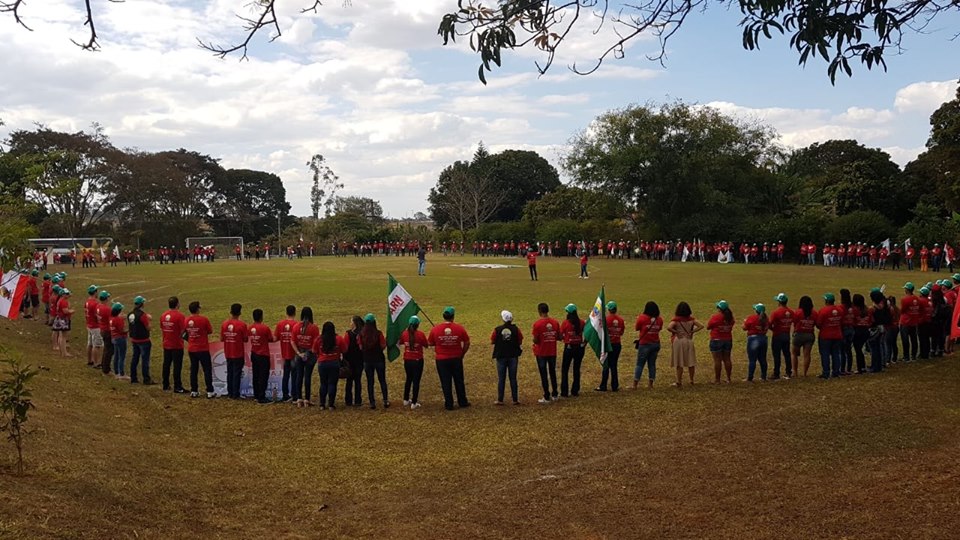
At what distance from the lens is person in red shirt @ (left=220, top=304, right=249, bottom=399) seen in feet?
41.5

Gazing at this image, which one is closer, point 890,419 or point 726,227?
point 890,419

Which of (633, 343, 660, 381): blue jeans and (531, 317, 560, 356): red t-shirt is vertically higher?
(531, 317, 560, 356): red t-shirt

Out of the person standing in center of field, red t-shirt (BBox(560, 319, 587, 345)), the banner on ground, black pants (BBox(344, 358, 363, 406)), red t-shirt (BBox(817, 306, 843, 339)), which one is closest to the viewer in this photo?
the person standing in center of field

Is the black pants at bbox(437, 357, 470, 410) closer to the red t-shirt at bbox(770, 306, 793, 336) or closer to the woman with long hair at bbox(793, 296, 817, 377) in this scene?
the red t-shirt at bbox(770, 306, 793, 336)

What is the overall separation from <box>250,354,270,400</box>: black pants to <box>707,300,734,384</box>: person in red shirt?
7559mm

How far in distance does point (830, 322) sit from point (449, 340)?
22.5 ft

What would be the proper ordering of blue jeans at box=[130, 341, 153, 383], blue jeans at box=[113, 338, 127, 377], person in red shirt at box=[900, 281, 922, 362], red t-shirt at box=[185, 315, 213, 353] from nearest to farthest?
red t-shirt at box=[185, 315, 213, 353] < blue jeans at box=[130, 341, 153, 383] < blue jeans at box=[113, 338, 127, 377] < person in red shirt at box=[900, 281, 922, 362]

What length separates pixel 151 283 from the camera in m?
37.2

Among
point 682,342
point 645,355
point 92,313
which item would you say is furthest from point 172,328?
point 682,342

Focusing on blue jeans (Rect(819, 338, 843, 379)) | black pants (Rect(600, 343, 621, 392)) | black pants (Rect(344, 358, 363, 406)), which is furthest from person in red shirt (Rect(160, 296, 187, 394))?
blue jeans (Rect(819, 338, 843, 379))

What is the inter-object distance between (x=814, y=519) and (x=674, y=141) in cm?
5469

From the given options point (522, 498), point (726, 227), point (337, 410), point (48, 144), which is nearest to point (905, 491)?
point (522, 498)

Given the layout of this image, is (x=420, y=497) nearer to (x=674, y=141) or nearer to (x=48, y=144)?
(x=674, y=141)

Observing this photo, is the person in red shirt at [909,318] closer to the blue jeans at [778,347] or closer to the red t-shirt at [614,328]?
the blue jeans at [778,347]
